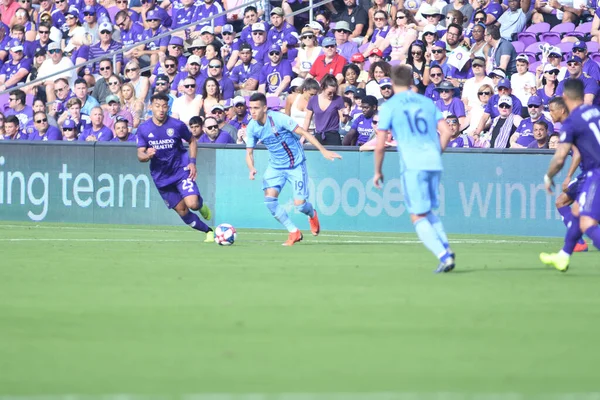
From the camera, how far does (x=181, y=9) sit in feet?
89.9

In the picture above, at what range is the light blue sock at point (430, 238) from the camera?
1214 centimetres

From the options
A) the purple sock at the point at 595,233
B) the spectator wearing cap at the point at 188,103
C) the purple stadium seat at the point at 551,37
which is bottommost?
the purple sock at the point at 595,233

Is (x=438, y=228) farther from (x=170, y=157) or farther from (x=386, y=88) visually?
(x=386, y=88)

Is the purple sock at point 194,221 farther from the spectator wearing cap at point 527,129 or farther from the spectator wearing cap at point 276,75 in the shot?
the spectator wearing cap at point 276,75

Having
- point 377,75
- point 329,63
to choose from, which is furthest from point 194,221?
point 329,63

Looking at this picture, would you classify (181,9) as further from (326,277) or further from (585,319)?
(585,319)

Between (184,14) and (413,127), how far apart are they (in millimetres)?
15693

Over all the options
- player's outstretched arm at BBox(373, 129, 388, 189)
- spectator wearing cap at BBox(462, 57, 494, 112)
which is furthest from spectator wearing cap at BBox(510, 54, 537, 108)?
player's outstretched arm at BBox(373, 129, 388, 189)

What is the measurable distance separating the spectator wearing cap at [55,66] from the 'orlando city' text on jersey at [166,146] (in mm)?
9711

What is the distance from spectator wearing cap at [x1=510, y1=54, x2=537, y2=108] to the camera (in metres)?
21.1

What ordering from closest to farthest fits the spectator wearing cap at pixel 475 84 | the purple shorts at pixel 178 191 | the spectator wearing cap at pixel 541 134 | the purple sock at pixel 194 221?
the purple shorts at pixel 178 191
the purple sock at pixel 194 221
the spectator wearing cap at pixel 541 134
the spectator wearing cap at pixel 475 84

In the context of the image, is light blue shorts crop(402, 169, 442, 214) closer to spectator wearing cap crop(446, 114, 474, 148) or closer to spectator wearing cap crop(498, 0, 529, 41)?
spectator wearing cap crop(446, 114, 474, 148)

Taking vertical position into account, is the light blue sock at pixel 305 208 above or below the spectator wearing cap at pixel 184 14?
below

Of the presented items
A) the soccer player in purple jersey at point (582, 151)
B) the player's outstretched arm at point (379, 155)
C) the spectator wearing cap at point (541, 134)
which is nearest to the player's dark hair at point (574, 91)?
the soccer player in purple jersey at point (582, 151)
